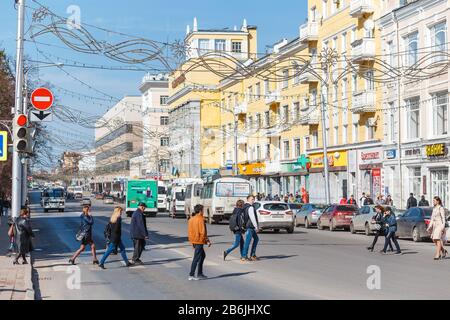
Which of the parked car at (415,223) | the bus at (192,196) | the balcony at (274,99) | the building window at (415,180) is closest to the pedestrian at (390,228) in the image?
the parked car at (415,223)

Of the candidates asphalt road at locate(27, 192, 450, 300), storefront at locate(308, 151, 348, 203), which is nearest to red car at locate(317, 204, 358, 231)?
asphalt road at locate(27, 192, 450, 300)

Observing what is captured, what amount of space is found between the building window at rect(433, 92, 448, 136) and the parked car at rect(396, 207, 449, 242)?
Answer: 36.9 feet

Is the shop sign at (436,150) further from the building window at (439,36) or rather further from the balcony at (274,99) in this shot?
the balcony at (274,99)

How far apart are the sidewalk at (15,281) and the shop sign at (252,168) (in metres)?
54.5

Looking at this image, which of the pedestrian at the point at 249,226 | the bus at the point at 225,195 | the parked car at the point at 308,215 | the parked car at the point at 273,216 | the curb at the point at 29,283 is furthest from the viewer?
the bus at the point at 225,195

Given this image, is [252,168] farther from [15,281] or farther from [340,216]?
[15,281]

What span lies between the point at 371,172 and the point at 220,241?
22918 millimetres

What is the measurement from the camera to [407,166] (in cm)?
4681

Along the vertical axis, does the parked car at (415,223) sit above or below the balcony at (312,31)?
below

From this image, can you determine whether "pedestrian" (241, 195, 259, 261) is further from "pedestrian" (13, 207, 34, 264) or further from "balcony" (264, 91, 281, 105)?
"balcony" (264, 91, 281, 105)

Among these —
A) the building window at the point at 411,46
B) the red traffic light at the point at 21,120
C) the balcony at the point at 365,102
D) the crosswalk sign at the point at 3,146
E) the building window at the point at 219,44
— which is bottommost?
the crosswalk sign at the point at 3,146

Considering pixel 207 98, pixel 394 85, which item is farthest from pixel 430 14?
pixel 207 98

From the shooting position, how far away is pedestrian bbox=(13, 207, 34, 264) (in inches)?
853

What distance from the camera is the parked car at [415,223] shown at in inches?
1222
